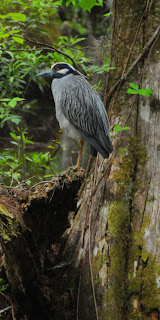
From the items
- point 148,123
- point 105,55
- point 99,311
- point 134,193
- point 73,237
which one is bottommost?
point 99,311

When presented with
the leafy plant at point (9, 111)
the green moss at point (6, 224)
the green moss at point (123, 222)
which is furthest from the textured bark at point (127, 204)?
the leafy plant at point (9, 111)

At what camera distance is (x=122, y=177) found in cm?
259

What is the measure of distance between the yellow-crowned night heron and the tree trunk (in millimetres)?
235

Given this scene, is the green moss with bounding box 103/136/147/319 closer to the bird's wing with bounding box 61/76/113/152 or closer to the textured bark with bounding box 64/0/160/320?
the textured bark with bounding box 64/0/160/320

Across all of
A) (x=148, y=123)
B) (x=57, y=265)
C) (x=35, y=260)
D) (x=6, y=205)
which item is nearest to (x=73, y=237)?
(x=57, y=265)

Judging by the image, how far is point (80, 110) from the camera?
2.63m

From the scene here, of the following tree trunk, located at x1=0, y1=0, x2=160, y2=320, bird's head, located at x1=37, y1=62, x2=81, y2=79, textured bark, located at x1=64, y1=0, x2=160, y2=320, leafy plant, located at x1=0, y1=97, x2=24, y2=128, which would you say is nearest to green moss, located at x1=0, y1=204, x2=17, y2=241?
tree trunk, located at x1=0, y1=0, x2=160, y2=320

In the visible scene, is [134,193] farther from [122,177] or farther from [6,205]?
[6,205]

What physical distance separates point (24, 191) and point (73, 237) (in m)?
0.70

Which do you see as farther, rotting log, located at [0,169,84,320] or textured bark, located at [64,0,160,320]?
textured bark, located at [64,0,160,320]

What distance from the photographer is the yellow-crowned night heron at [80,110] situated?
2.48 metres

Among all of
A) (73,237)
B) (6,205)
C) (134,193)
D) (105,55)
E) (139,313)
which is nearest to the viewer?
(6,205)

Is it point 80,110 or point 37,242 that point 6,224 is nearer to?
point 37,242

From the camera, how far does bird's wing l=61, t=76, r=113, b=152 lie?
2.49 meters
